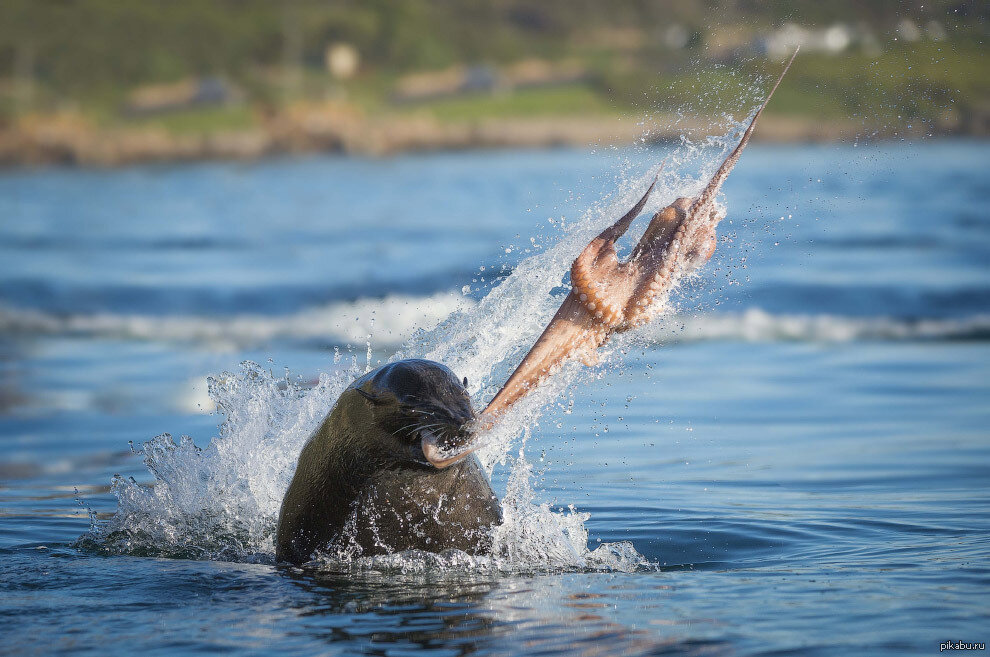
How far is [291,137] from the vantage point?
60562 millimetres

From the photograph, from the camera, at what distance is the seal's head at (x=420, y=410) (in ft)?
15.6

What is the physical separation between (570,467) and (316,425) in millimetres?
1828

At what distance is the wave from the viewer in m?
14.1

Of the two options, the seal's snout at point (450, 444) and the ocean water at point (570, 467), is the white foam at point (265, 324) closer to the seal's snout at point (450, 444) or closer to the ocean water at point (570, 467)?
the ocean water at point (570, 467)

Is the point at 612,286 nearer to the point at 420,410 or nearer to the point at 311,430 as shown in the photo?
the point at 420,410

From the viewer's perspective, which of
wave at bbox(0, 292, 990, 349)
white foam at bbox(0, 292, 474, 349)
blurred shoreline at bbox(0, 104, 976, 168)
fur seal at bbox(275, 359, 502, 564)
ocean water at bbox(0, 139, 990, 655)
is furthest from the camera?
blurred shoreline at bbox(0, 104, 976, 168)

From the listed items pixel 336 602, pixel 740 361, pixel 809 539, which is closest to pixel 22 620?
pixel 336 602

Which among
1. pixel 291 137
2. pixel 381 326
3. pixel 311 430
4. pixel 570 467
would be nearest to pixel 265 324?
pixel 381 326

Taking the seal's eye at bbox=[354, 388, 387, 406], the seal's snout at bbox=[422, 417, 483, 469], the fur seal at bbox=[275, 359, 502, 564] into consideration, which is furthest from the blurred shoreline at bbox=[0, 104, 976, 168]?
the seal's snout at bbox=[422, 417, 483, 469]

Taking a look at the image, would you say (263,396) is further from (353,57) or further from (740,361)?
(353,57)

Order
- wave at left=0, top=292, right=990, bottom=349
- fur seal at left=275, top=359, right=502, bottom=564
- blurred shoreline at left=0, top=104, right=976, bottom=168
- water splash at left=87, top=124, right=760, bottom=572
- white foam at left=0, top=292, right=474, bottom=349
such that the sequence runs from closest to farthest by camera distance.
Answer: fur seal at left=275, top=359, right=502, bottom=564, water splash at left=87, top=124, right=760, bottom=572, wave at left=0, top=292, right=990, bottom=349, white foam at left=0, top=292, right=474, bottom=349, blurred shoreline at left=0, top=104, right=976, bottom=168

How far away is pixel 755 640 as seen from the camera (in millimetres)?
4398

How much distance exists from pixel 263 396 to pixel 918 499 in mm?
3551

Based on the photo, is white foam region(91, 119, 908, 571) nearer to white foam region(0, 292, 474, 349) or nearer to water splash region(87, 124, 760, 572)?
water splash region(87, 124, 760, 572)
